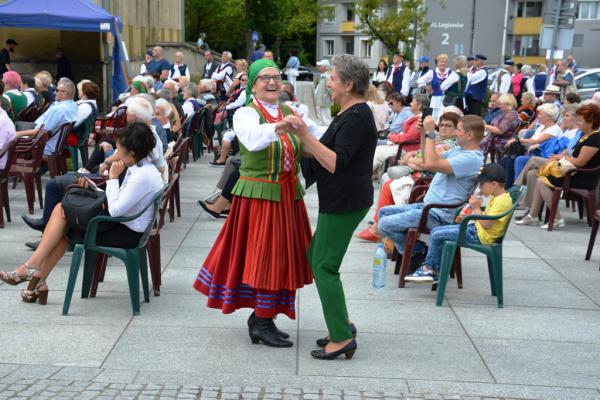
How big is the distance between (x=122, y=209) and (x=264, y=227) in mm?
1290

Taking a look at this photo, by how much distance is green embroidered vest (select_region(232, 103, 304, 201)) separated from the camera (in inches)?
200

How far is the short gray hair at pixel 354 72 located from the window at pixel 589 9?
216 ft

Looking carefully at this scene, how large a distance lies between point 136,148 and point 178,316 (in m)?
1.20

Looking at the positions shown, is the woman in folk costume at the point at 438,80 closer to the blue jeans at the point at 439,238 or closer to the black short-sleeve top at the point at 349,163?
the blue jeans at the point at 439,238

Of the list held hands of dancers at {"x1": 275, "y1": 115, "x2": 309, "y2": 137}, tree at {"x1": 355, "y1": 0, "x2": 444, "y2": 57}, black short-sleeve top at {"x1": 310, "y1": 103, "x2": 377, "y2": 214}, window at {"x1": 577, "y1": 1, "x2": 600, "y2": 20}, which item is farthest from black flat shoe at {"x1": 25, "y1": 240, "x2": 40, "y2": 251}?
window at {"x1": 577, "y1": 1, "x2": 600, "y2": 20}

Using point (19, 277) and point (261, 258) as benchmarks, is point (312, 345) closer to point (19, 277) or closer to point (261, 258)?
point (261, 258)

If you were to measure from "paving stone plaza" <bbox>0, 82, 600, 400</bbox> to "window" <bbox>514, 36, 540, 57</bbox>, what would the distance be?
64.8 metres

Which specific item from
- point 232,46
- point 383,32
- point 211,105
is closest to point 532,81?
point 211,105

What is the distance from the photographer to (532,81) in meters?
22.3

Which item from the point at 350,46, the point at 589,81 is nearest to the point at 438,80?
the point at 589,81

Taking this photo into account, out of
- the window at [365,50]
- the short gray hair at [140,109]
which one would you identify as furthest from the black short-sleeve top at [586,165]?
the window at [365,50]

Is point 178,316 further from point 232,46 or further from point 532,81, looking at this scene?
point 232,46

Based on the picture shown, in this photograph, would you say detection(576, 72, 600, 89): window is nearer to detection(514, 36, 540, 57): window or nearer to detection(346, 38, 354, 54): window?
detection(514, 36, 540, 57): window

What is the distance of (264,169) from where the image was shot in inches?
201
